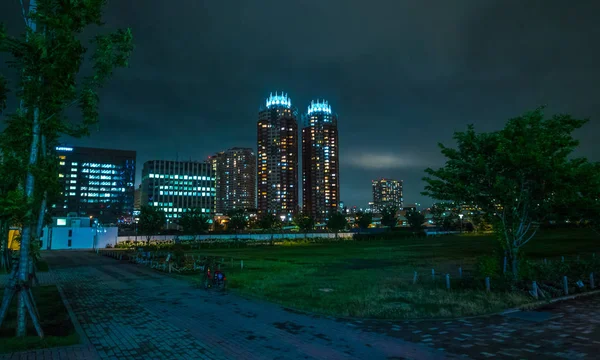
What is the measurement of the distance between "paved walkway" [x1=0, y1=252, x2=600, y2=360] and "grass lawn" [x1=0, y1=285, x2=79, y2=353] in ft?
1.80

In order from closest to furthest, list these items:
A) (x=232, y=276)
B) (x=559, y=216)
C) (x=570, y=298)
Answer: (x=570, y=298) → (x=559, y=216) → (x=232, y=276)

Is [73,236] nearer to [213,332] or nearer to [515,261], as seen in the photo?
[213,332]

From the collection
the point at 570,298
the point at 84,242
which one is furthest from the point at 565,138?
the point at 84,242

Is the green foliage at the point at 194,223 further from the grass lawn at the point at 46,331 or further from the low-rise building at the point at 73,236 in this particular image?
the grass lawn at the point at 46,331

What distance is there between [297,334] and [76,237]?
278ft

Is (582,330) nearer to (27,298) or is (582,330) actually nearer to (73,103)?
(27,298)

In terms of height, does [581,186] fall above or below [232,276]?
above

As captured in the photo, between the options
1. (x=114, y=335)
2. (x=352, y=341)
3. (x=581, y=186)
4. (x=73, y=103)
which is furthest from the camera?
(x=581, y=186)

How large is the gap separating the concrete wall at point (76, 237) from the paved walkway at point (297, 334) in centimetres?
7316

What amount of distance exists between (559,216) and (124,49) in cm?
2425

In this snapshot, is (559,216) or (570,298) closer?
(570,298)

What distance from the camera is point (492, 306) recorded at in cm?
1623

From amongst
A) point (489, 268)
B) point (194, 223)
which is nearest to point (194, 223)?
point (194, 223)

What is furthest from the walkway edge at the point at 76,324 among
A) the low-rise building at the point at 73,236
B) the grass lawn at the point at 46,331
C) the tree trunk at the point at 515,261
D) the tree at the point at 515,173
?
the low-rise building at the point at 73,236
